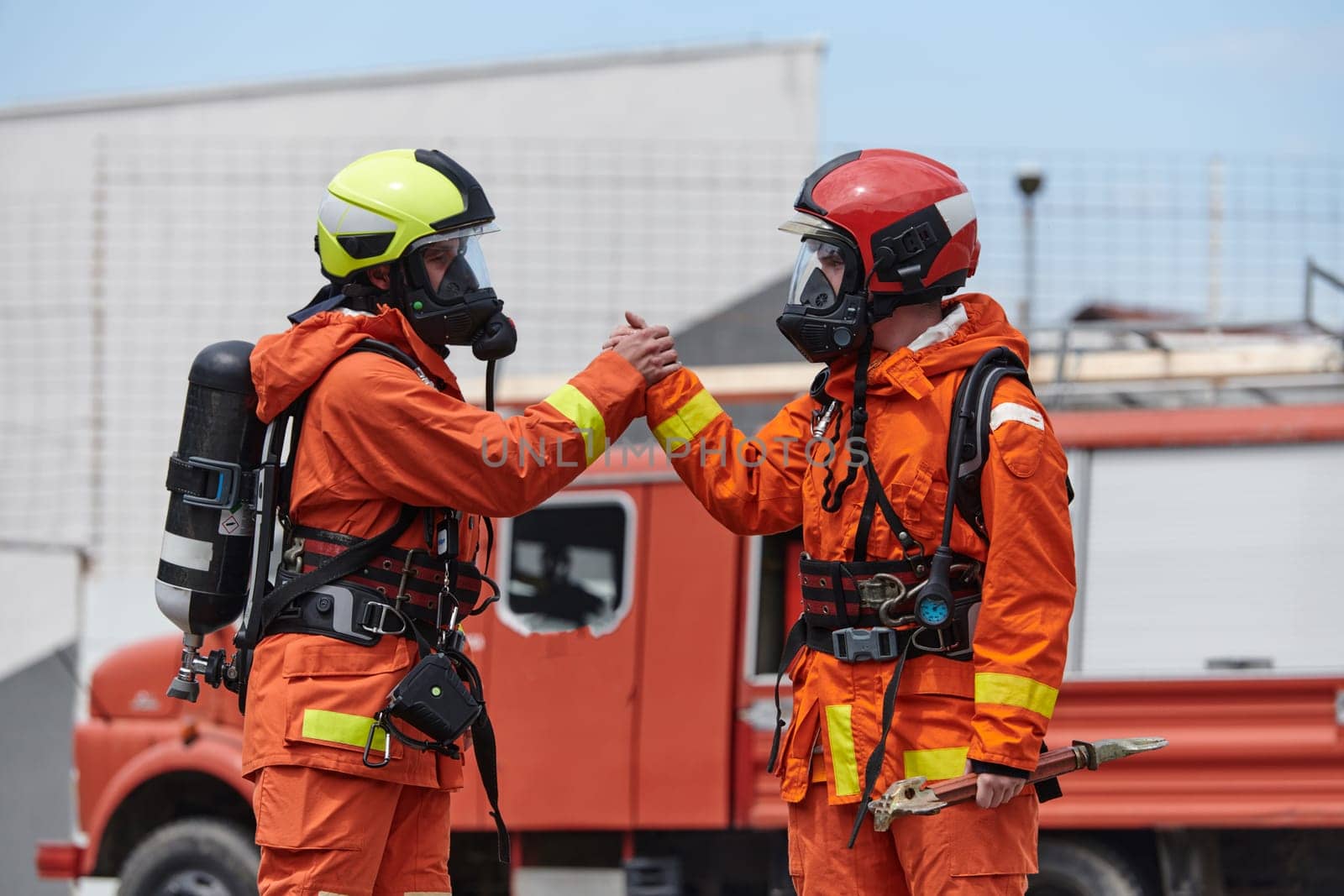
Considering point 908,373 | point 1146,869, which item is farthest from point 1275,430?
point 908,373

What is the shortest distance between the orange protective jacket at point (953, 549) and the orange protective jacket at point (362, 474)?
2.35 ft

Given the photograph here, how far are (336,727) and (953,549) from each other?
1467mm

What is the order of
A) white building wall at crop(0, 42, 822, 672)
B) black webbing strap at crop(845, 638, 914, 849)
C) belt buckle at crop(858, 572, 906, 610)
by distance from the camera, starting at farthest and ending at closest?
white building wall at crop(0, 42, 822, 672) < belt buckle at crop(858, 572, 906, 610) < black webbing strap at crop(845, 638, 914, 849)

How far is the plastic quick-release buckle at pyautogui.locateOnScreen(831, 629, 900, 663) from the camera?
11.6 ft

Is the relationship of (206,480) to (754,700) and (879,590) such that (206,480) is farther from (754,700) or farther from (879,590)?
(754,700)

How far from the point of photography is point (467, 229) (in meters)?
4.00

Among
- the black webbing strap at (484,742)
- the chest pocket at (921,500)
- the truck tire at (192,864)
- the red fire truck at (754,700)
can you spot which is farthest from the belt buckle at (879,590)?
the truck tire at (192,864)

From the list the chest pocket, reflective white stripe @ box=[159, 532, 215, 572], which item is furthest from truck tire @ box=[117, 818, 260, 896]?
the chest pocket

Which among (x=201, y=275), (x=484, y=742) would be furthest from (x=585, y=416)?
(x=201, y=275)

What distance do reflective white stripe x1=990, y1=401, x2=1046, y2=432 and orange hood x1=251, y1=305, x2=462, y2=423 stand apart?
147 cm

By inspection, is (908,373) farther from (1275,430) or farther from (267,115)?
(267,115)

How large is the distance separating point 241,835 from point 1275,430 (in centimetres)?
483

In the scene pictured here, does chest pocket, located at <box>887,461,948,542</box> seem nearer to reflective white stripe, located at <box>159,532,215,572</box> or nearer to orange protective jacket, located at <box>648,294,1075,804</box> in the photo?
orange protective jacket, located at <box>648,294,1075,804</box>

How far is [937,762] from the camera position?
3496 millimetres
